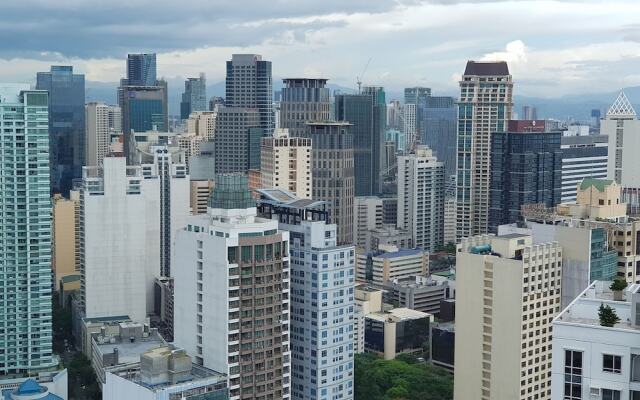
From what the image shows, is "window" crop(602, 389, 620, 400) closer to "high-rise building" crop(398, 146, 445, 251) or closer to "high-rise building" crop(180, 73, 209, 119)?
"high-rise building" crop(398, 146, 445, 251)

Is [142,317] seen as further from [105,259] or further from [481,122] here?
[481,122]

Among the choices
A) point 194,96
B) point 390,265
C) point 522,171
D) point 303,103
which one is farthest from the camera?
point 194,96

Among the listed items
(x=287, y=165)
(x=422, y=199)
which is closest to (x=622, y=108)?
(x=422, y=199)

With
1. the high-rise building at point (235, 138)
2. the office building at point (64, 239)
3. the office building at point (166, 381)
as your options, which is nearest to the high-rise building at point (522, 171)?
the office building at point (64, 239)

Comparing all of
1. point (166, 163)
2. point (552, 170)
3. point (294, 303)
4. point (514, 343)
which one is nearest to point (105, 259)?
point (166, 163)

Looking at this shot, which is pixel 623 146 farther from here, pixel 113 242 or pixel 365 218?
pixel 113 242

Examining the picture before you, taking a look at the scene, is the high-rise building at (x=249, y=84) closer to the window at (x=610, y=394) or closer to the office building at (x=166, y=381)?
the office building at (x=166, y=381)

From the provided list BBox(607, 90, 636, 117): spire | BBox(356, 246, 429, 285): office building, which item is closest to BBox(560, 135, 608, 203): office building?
BBox(607, 90, 636, 117): spire
